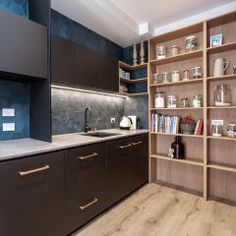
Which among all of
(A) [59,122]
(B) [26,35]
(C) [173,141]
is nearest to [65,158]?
(A) [59,122]

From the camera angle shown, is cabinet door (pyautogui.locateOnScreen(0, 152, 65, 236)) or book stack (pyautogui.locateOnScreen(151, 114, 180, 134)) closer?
cabinet door (pyautogui.locateOnScreen(0, 152, 65, 236))

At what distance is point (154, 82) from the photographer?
115 inches

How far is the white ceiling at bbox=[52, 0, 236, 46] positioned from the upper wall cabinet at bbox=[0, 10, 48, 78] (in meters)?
0.71

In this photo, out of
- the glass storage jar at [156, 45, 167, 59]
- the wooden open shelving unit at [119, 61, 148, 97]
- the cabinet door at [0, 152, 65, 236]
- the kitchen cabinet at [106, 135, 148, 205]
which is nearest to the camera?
the cabinet door at [0, 152, 65, 236]

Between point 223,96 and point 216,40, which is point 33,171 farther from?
point 216,40

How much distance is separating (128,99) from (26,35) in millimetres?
2080

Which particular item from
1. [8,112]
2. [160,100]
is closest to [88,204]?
[8,112]

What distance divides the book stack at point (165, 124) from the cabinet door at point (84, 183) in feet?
3.81

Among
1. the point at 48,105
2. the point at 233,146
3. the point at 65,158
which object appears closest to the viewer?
the point at 65,158

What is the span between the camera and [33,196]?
132 cm

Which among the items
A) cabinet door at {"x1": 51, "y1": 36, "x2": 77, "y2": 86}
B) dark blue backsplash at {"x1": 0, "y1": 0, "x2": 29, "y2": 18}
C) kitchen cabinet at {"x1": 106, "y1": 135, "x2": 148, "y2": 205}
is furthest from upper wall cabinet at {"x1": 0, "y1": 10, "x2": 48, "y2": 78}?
kitchen cabinet at {"x1": 106, "y1": 135, "x2": 148, "y2": 205}

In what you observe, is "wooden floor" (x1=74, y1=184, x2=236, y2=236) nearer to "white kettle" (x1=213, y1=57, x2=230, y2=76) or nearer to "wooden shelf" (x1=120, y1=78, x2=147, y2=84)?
"white kettle" (x1=213, y1=57, x2=230, y2=76)

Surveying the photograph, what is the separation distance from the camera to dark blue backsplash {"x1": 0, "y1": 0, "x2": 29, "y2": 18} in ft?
5.87

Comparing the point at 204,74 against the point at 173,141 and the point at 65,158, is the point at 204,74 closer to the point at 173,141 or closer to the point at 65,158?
the point at 173,141
